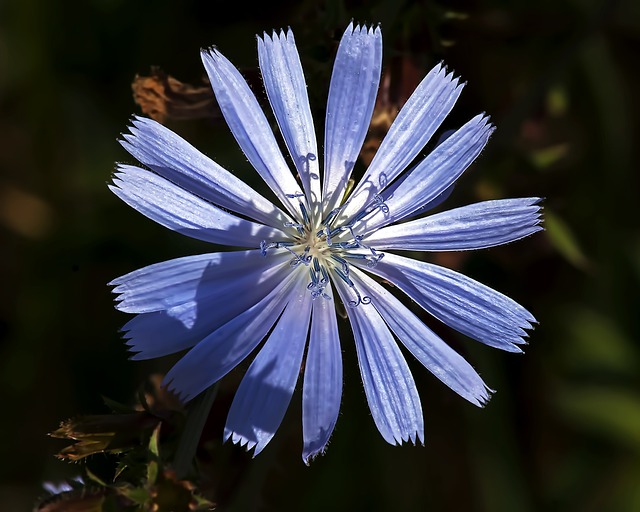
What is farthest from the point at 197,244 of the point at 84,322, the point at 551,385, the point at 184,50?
the point at 551,385

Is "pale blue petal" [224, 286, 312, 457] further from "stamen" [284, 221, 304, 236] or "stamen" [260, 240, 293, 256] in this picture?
"stamen" [284, 221, 304, 236]

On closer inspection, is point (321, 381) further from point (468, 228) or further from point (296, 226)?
point (468, 228)

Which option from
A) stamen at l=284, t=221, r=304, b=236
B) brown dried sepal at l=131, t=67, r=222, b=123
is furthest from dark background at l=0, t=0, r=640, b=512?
stamen at l=284, t=221, r=304, b=236

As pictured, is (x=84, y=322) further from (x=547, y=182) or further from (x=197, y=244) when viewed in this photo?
(x=547, y=182)

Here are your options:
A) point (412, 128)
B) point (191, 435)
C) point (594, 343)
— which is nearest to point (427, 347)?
point (412, 128)

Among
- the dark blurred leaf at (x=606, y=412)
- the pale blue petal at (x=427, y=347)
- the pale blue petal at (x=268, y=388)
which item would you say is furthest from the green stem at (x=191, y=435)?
the dark blurred leaf at (x=606, y=412)

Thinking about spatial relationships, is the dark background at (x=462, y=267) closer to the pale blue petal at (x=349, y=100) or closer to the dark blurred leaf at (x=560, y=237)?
the dark blurred leaf at (x=560, y=237)
